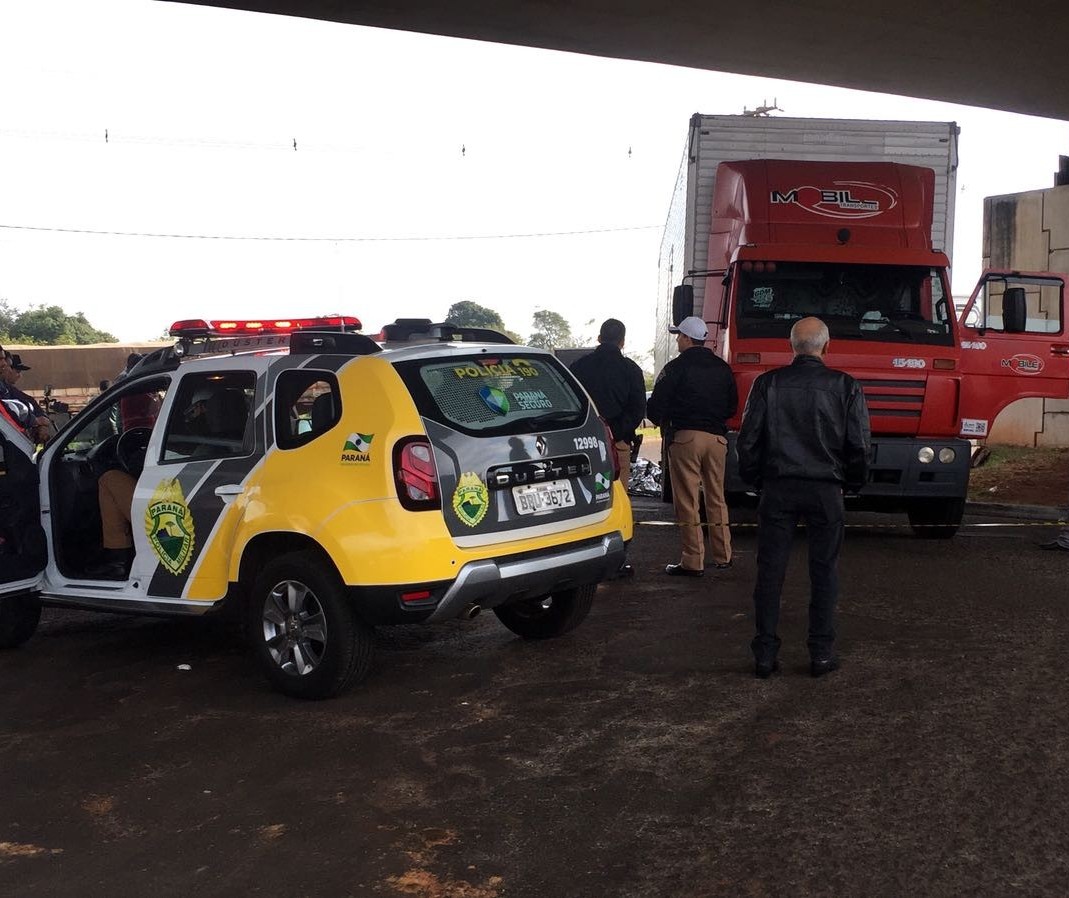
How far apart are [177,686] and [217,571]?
684 millimetres

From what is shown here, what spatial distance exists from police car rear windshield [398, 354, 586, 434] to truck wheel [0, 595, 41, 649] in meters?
2.93

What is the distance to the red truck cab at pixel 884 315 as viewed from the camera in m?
9.61

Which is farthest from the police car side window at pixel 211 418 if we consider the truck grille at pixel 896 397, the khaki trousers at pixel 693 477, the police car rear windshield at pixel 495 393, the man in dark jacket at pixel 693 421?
the truck grille at pixel 896 397

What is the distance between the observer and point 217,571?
582 centimetres

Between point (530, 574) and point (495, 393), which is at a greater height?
point (495, 393)

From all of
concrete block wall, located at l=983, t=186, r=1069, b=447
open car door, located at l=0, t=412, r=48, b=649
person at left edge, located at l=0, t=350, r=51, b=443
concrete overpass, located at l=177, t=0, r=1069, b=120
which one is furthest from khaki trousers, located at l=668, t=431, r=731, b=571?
concrete block wall, located at l=983, t=186, r=1069, b=447

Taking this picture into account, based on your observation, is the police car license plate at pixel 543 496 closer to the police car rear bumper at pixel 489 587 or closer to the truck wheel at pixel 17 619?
the police car rear bumper at pixel 489 587

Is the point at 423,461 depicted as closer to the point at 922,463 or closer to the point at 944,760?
the point at 944,760

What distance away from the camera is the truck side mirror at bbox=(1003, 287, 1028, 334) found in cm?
1002

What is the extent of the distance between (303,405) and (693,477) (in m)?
3.78

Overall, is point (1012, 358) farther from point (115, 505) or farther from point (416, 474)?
point (115, 505)

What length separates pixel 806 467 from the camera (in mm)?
5594

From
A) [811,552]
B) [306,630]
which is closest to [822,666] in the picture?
[811,552]

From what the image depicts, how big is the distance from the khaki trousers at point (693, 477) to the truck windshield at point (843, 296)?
170 centimetres
